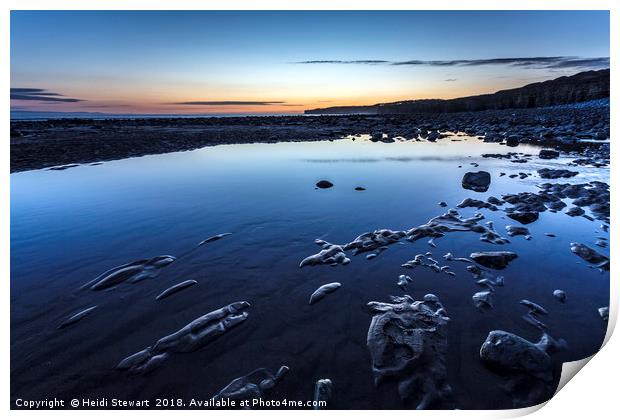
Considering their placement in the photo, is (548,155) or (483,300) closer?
(483,300)

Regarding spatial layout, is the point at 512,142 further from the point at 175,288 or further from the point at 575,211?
the point at 175,288

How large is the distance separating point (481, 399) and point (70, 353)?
3501mm

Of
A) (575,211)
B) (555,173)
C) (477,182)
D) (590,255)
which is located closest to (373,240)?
(590,255)

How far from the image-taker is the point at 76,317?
3.18 meters

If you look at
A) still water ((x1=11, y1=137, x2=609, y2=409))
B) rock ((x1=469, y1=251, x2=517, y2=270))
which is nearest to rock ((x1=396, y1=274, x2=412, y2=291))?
still water ((x1=11, y1=137, x2=609, y2=409))

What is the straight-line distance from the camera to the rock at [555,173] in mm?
9531

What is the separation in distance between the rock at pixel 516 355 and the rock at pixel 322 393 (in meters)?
1.35

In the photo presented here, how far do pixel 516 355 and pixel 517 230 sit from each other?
350 centimetres

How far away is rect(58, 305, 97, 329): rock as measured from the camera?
3079 millimetres

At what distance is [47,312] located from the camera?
3271 mm

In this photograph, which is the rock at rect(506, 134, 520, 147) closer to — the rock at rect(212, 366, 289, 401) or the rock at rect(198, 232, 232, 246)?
the rock at rect(198, 232, 232, 246)

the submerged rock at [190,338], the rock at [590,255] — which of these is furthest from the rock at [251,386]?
the rock at [590,255]
